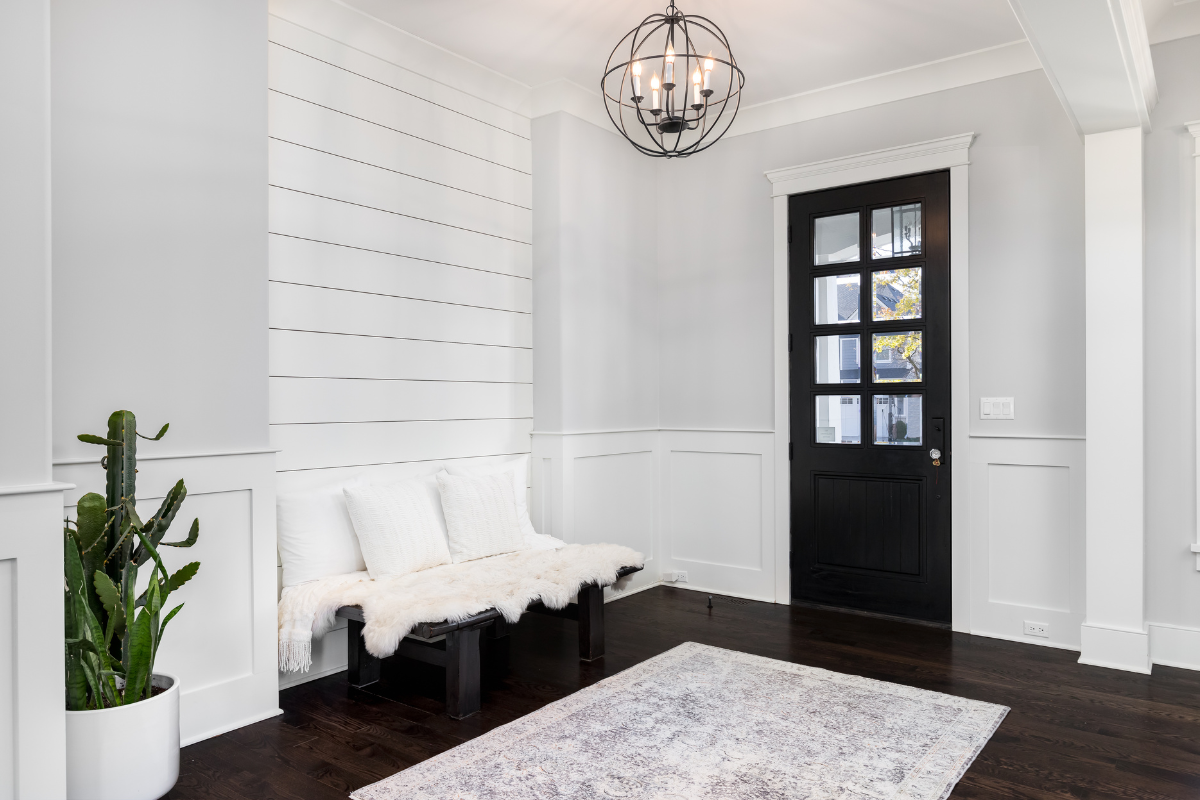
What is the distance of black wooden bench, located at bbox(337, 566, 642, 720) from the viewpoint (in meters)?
2.87

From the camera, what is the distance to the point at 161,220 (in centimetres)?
259

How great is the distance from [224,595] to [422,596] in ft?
2.13

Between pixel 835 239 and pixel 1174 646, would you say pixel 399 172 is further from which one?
pixel 1174 646

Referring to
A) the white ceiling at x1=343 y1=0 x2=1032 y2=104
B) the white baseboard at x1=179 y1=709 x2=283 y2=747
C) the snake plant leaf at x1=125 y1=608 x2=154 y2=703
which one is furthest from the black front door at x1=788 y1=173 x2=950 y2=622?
the snake plant leaf at x1=125 y1=608 x2=154 y2=703

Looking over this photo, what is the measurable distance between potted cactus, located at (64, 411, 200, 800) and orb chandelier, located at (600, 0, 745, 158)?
1.79m

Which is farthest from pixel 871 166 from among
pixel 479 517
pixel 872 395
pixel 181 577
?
pixel 181 577

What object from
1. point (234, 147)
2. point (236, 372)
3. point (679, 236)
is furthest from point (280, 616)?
point (679, 236)

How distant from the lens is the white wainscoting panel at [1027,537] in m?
3.69

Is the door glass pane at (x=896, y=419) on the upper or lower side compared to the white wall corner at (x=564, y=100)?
lower

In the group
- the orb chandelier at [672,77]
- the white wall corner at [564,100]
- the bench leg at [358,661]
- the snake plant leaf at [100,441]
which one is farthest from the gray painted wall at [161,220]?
the white wall corner at [564,100]

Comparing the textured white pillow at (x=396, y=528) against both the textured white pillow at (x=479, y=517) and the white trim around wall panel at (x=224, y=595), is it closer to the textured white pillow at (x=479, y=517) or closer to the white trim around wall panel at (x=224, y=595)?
the textured white pillow at (x=479, y=517)

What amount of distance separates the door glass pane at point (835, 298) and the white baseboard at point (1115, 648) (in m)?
1.80

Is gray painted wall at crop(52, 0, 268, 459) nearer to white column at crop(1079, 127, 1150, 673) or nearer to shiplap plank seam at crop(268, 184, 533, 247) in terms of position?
shiplap plank seam at crop(268, 184, 533, 247)

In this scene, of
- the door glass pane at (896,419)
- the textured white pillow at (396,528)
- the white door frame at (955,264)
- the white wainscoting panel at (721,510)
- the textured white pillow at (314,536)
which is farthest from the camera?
the white wainscoting panel at (721,510)
